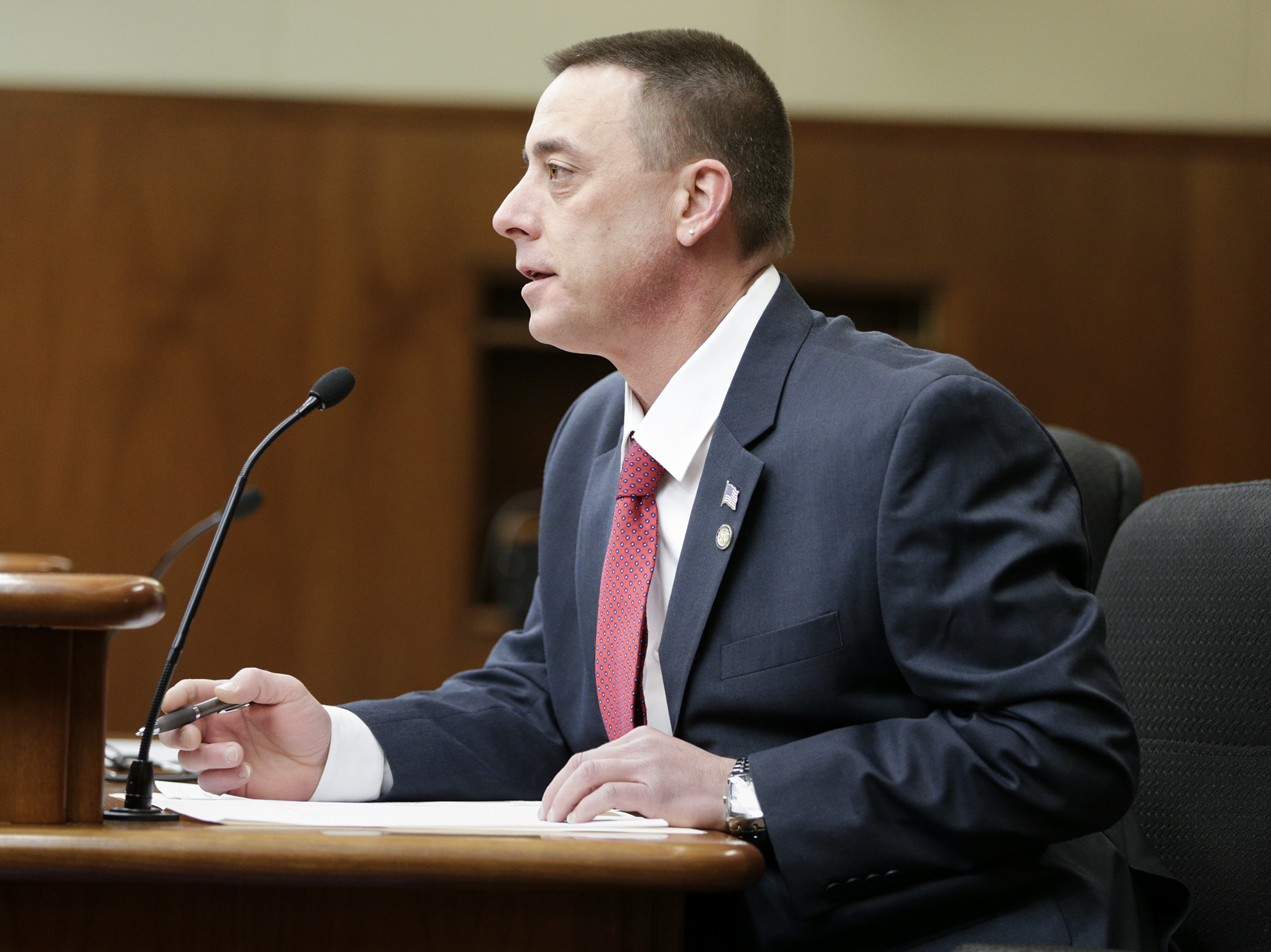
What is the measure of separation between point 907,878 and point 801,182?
11.7 feet

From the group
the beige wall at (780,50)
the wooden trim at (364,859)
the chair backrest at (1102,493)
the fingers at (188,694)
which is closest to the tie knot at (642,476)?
the fingers at (188,694)

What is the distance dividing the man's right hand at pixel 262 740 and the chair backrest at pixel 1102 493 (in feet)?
3.54

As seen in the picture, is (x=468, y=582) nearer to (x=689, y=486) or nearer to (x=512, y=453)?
(x=512, y=453)

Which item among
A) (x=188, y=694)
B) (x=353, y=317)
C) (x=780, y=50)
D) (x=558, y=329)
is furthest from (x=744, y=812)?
(x=780, y=50)

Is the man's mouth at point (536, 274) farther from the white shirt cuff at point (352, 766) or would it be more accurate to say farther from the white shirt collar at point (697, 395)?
the white shirt cuff at point (352, 766)

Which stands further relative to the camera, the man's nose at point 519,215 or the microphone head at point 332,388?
the man's nose at point 519,215

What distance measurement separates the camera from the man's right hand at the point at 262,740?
1.26 m

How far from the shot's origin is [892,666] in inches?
49.5

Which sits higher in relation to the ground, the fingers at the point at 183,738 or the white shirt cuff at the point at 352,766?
the fingers at the point at 183,738

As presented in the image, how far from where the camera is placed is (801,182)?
14.5 ft

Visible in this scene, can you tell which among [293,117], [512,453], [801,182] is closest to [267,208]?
[293,117]

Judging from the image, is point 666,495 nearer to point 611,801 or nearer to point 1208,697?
point 611,801

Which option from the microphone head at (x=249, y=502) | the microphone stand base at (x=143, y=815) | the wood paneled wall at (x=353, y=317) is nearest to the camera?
the microphone stand base at (x=143, y=815)

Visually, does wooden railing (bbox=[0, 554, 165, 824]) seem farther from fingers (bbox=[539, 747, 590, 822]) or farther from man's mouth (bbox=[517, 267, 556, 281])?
man's mouth (bbox=[517, 267, 556, 281])
